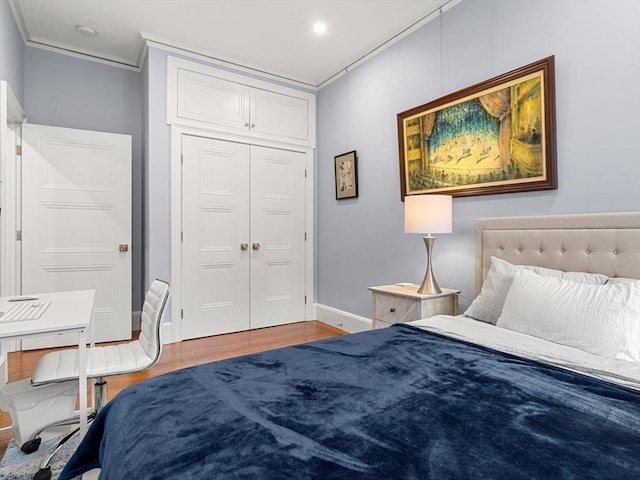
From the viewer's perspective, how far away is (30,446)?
5.90 feet

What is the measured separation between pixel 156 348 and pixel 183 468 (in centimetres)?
132

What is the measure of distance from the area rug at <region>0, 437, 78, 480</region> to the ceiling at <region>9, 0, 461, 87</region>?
3.09 metres

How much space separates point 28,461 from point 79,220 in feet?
7.73

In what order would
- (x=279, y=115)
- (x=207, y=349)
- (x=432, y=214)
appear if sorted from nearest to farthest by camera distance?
(x=432, y=214) < (x=207, y=349) < (x=279, y=115)

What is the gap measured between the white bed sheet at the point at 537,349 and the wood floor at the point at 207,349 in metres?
1.99

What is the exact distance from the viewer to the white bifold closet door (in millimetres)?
3689

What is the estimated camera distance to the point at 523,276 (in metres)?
1.90

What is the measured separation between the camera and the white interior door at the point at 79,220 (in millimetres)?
3314

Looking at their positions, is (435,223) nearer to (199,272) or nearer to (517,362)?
(517,362)

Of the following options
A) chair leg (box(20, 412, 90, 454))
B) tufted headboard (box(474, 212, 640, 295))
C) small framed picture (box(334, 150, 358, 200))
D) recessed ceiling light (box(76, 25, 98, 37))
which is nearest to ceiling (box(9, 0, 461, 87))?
recessed ceiling light (box(76, 25, 98, 37))

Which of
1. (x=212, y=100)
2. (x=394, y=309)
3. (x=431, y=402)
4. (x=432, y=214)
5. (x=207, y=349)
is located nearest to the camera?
(x=431, y=402)

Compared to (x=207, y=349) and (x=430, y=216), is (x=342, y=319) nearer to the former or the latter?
(x=207, y=349)

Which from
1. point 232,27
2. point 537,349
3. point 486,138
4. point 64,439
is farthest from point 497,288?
point 232,27

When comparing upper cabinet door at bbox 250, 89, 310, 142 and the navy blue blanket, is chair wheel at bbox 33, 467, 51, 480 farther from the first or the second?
upper cabinet door at bbox 250, 89, 310, 142
